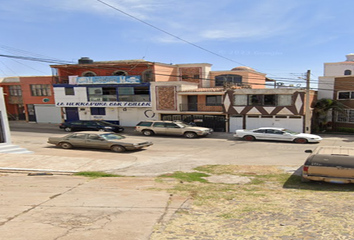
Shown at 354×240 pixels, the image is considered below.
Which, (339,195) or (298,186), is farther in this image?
(298,186)

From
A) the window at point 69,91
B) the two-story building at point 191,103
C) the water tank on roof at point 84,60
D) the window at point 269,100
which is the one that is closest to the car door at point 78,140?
the two-story building at point 191,103

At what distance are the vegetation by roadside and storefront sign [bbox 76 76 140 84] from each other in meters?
18.7

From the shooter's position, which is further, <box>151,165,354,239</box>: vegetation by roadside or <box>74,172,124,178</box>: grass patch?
<box>74,172,124,178</box>: grass patch

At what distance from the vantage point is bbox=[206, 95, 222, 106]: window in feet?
78.8

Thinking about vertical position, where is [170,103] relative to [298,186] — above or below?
above

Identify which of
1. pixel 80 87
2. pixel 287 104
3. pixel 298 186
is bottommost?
pixel 298 186

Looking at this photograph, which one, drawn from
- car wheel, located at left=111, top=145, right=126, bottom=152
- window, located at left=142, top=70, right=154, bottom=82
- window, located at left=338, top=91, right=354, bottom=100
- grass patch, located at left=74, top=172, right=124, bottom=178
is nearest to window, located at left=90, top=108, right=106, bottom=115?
window, located at left=142, top=70, right=154, bottom=82

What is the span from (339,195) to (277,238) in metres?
3.83

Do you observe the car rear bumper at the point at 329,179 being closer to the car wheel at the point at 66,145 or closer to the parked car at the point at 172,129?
the parked car at the point at 172,129

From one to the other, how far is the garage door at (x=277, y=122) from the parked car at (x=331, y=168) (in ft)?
45.2

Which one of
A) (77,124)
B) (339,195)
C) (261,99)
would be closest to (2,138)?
(77,124)

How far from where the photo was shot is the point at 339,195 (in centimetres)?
647

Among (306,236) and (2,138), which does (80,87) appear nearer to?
(2,138)

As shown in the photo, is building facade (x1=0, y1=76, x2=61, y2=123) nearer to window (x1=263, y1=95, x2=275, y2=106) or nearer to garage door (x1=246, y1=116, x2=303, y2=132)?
garage door (x1=246, y1=116, x2=303, y2=132)
